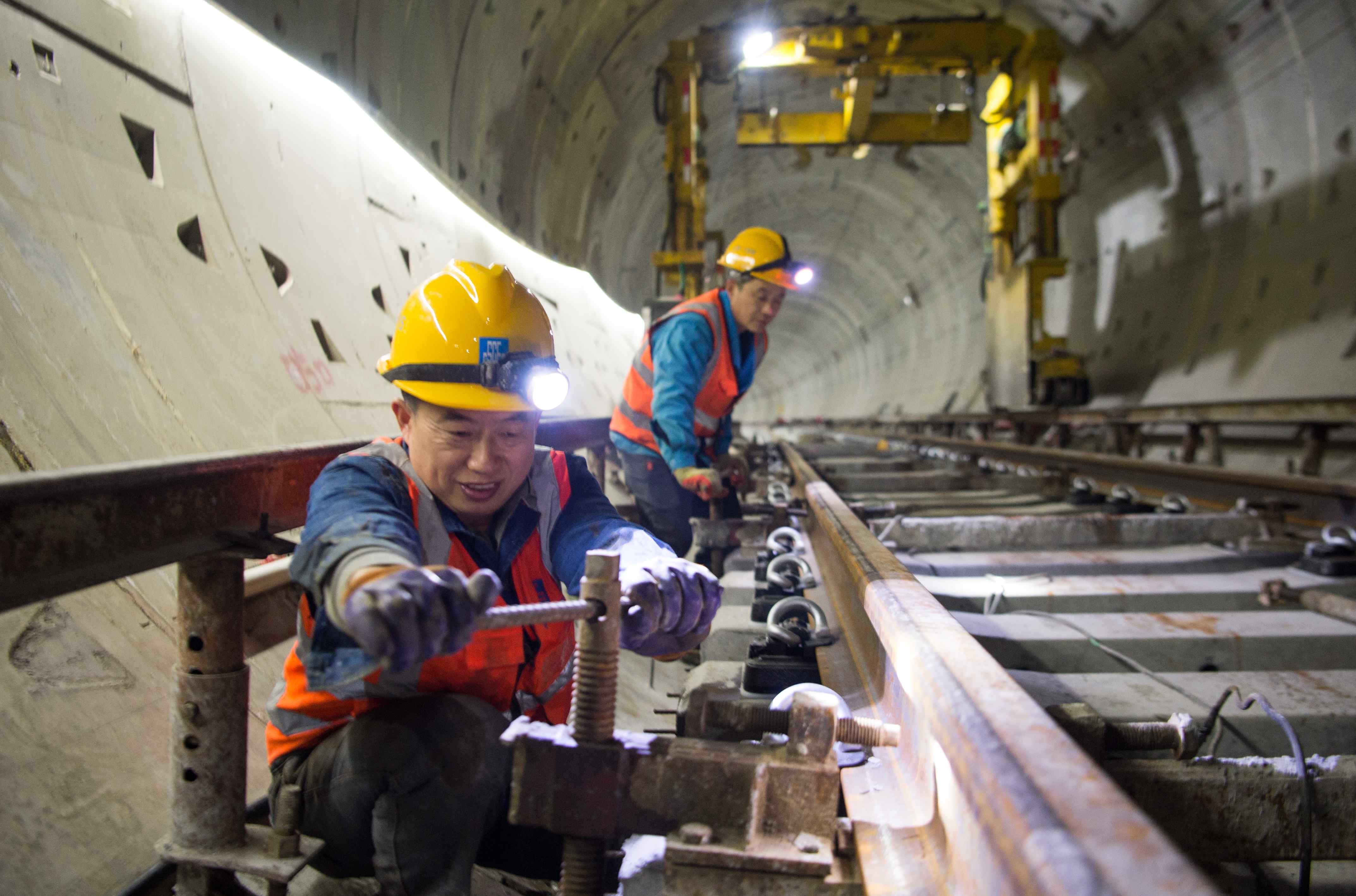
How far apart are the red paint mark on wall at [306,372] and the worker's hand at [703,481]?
5.18 feet

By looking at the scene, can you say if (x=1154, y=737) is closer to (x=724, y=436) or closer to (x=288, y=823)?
(x=288, y=823)

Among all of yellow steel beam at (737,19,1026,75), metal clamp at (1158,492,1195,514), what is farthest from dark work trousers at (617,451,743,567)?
yellow steel beam at (737,19,1026,75)

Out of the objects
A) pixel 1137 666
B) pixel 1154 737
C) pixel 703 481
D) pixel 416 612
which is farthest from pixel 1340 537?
pixel 416 612

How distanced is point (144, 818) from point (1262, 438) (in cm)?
955

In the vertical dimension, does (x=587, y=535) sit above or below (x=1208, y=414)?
below

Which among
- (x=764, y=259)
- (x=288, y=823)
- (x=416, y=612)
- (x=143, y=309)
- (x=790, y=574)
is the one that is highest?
(x=764, y=259)

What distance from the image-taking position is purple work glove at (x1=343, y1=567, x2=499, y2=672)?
100cm

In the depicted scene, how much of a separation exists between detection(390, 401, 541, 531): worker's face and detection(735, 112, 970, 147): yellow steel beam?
11.3 metres

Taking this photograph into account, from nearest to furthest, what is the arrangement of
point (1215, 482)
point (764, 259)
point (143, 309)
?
1. point (143, 309)
2. point (764, 259)
3. point (1215, 482)

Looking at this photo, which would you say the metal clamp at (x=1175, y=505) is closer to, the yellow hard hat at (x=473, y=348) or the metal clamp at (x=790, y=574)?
the metal clamp at (x=790, y=574)

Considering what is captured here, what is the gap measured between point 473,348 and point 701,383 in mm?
2321

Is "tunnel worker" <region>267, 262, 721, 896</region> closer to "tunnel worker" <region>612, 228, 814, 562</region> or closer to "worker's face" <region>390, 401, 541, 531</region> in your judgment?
"worker's face" <region>390, 401, 541, 531</region>

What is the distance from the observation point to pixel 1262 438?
8.05m

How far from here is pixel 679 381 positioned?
144 inches
